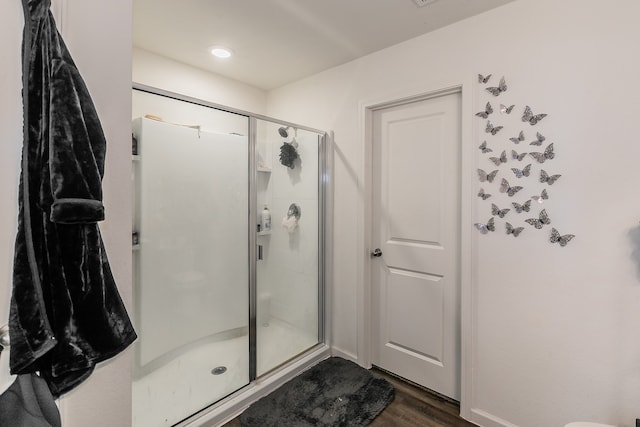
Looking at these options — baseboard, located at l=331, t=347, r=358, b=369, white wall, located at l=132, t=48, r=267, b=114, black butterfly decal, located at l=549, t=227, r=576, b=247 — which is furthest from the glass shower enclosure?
black butterfly decal, located at l=549, t=227, r=576, b=247

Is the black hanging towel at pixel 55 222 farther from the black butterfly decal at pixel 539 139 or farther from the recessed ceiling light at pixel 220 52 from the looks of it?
the black butterfly decal at pixel 539 139

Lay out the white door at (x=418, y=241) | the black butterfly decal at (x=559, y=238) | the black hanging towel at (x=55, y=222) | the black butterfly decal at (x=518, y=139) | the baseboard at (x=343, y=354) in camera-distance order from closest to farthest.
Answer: the black hanging towel at (x=55, y=222) < the black butterfly decal at (x=559, y=238) < the black butterfly decal at (x=518, y=139) < the white door at (x=418, y=241) < the baseboard at (x=343, y=354)

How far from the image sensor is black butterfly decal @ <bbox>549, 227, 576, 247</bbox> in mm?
1452

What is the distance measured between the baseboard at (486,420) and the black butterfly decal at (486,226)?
1.04m

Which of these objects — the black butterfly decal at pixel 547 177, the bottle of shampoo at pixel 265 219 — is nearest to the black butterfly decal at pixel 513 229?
the black butterfly decal at pixel 547 177

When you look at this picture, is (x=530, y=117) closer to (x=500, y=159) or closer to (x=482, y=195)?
(x=500, y=159)

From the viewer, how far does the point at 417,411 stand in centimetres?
182

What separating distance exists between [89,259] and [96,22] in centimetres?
69

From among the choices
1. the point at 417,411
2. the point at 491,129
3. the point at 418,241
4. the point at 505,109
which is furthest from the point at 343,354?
the point at 505,109

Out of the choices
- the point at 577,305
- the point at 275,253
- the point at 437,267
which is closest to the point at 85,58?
the point at 275,253

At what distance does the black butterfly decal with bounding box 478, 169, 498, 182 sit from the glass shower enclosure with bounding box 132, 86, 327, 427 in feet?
3.90

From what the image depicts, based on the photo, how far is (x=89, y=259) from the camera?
2.52 ft

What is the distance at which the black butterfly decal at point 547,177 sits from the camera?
148cm

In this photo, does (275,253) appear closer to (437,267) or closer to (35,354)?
(437,267)
